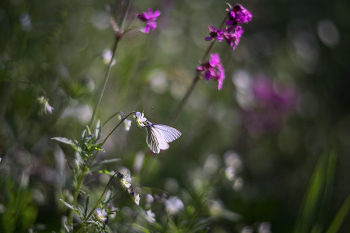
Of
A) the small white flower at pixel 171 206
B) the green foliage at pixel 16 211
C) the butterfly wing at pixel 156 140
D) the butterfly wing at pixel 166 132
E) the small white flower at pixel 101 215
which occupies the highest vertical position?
the butterfly wing at pixel 166 132

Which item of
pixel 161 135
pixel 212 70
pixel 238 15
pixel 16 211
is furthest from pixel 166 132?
pixel 16 211

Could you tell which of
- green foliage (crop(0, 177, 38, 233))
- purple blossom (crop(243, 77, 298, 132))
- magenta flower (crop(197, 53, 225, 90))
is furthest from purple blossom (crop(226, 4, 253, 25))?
purple blossom (crop(243, 77, 298, 132))

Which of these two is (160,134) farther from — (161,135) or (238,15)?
(238,15)

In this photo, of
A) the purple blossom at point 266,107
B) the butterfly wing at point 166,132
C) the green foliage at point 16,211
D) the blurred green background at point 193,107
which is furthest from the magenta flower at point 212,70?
the purple blossom at point 266,107

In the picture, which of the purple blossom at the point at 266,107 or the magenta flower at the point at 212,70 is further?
the purple blossom at the point at 266,107

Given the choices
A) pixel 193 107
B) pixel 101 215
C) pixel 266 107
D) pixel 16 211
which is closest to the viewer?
pixel 101 215

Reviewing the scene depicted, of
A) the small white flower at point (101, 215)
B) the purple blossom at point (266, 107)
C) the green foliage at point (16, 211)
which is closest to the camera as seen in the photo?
the small white flower at point (101, 215)

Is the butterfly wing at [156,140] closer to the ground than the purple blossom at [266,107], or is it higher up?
higher up

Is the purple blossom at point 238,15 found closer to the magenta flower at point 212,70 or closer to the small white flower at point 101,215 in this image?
the magenta flower at point 212,70
